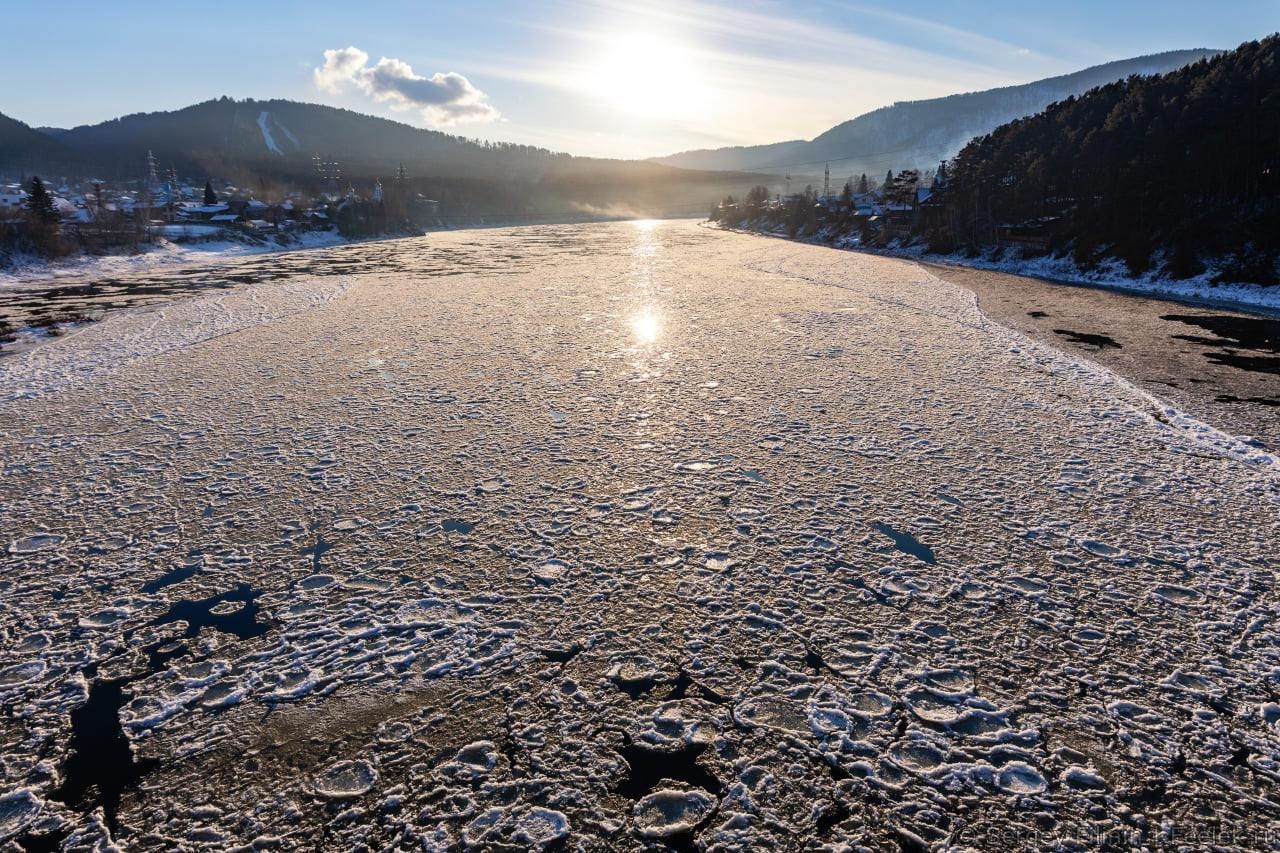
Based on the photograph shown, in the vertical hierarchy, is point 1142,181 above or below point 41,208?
above

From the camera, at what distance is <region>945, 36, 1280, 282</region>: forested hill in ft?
104

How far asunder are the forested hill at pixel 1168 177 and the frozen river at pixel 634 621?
3062 centimetres

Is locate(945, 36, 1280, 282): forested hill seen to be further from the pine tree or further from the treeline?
the pine tree

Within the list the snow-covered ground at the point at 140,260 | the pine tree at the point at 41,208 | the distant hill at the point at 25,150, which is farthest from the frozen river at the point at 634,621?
the distant hill at the point at 25,150

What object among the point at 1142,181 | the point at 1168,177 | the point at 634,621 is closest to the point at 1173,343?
the point at 634,621

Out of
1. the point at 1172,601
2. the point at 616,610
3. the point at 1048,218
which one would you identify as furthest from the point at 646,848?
the point at 1048,218

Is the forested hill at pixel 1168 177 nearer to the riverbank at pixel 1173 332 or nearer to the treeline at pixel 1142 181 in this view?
the treeline at pixel 1142 181

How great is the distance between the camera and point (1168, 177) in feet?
120

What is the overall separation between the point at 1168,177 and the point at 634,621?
4760 cm

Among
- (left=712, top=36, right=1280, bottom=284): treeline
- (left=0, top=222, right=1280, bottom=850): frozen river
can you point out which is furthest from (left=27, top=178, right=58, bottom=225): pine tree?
(left=712, top=36, right=1280, bottom=284): treeline

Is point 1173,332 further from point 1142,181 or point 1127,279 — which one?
point 1142,181

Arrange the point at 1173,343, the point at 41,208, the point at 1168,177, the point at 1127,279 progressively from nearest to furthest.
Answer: the point at 1173,343, the point at 1127,279, the point at 1168,177, the point at 41,208

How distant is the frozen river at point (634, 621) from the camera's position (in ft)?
10.6

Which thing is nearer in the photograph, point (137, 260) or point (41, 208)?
point (137, 260)
